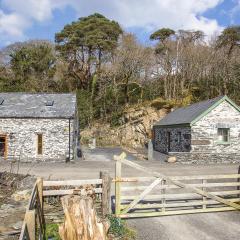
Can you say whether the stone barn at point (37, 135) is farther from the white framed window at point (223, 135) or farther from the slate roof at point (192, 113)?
the white framed window at point (223, 135)

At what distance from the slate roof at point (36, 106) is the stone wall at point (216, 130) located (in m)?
9.65

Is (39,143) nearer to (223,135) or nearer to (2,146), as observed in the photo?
(2,146)

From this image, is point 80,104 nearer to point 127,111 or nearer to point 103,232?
point 127,111

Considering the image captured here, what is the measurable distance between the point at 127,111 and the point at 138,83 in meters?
4.85

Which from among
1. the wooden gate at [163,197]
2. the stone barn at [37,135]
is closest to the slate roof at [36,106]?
the stone barn at [37,135]

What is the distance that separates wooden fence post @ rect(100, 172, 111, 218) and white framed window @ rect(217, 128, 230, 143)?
20.3 meters

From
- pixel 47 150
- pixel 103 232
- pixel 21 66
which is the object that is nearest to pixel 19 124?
pixel 47 150

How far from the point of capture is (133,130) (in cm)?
4253

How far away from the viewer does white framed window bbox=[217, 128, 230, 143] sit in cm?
2954

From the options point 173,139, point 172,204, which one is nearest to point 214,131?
point 173,139

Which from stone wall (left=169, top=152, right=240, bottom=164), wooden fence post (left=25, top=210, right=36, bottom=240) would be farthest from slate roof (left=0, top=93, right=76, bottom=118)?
wooden fence post (left=25, top=210, right=36, bottom=240)

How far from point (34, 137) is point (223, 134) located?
1463 cm

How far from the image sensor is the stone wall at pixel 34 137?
2886 cm

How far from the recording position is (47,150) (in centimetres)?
2894
